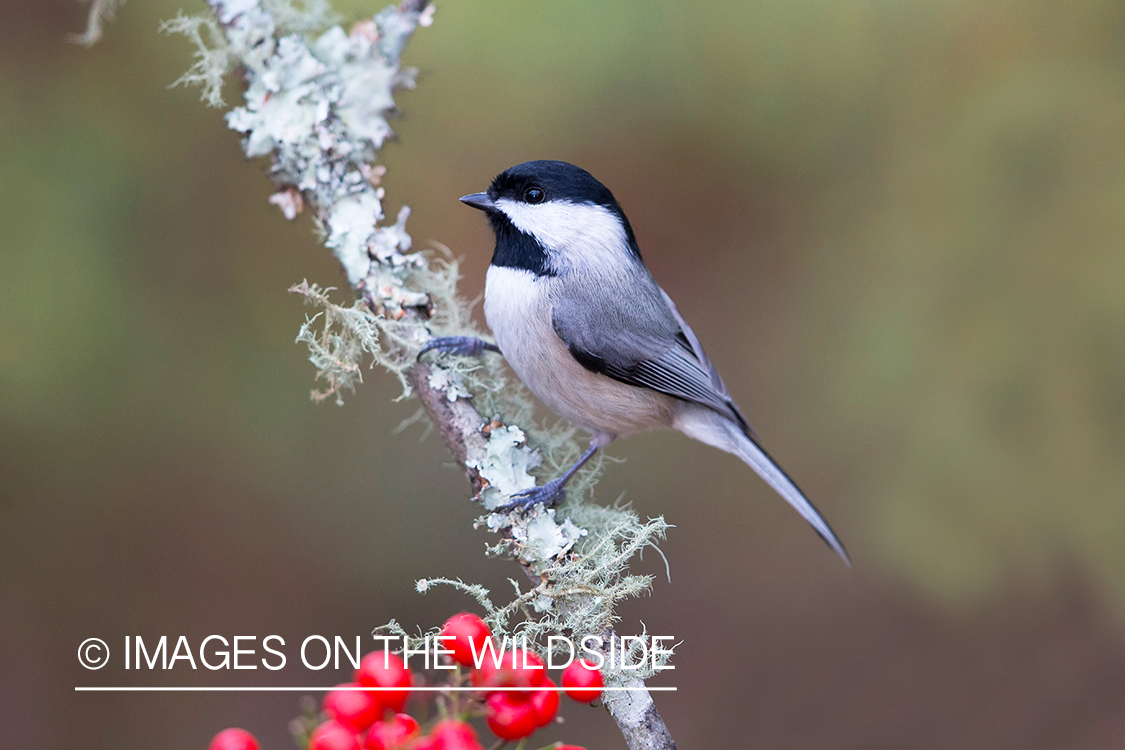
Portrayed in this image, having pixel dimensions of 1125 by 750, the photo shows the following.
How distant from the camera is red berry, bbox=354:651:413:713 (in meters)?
0.82

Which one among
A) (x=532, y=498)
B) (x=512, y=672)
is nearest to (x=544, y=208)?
(x=532, y=498)

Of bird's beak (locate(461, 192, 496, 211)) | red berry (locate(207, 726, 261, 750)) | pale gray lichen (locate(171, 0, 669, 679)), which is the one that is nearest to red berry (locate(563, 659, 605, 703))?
red berry (locate(207, 726, 261, 750))

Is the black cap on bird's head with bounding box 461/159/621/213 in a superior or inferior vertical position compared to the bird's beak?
inferior

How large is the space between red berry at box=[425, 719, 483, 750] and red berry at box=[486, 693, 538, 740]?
96 mm

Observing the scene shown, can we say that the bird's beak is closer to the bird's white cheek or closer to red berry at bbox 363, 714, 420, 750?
the bird's white cheek

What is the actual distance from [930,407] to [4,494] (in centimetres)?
232

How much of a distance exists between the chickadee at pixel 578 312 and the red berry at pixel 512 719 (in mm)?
817

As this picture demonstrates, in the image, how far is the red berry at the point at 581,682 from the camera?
976mm

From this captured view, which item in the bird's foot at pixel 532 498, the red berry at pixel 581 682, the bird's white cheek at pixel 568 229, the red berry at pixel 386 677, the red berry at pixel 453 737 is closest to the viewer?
the red berry at pixel 453 737

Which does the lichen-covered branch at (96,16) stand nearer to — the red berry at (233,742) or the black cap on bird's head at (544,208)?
the black cap on bird's head at (544,208)

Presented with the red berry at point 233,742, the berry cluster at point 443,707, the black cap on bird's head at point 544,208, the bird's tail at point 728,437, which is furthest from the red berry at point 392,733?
the bird's tail at point 728,437

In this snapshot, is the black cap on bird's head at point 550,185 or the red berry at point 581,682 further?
the black cap on bird's head at point 550,185

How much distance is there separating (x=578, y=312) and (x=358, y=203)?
493 mm

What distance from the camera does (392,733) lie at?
76cm
